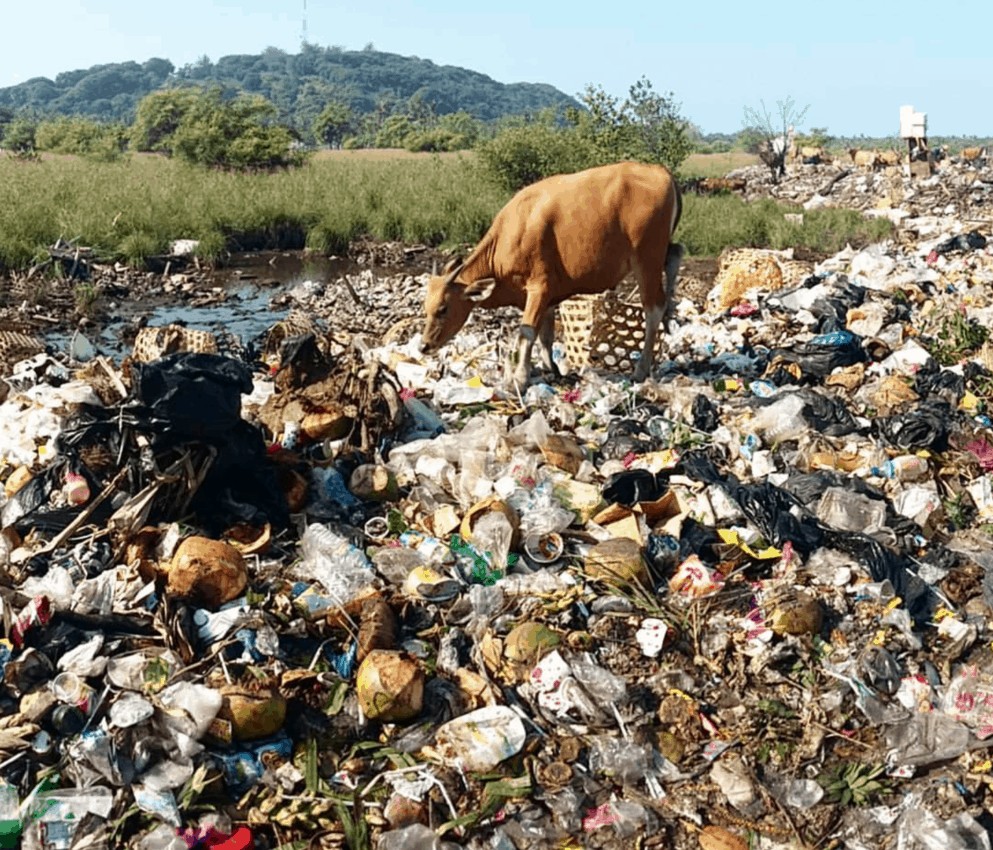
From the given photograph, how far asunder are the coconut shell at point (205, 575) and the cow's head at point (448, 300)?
2.85 meters

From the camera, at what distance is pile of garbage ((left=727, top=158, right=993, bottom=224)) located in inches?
715

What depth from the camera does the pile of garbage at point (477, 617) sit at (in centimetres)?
301

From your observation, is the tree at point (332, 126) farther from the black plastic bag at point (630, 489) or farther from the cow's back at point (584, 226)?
the black plastic bag at point (630, 489)

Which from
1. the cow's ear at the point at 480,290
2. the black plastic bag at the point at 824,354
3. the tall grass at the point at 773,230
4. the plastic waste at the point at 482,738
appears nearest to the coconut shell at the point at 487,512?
the plastic waste at the point at 482,738

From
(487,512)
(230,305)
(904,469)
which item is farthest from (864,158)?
(487,512)

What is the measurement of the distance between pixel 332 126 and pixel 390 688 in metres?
84.7

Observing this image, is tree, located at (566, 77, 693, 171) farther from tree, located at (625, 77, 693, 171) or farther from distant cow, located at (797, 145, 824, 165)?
distant cow, located at (797, 145, 824, 165)

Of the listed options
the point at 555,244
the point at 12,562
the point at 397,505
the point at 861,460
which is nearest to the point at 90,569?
the point at 12,562

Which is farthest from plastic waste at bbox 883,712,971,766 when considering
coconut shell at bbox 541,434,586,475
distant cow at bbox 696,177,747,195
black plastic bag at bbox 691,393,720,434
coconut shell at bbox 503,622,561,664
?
distant cow at bbox 696,177,747,195

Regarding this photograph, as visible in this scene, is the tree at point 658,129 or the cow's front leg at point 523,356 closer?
the cow's front leg at point 523,356

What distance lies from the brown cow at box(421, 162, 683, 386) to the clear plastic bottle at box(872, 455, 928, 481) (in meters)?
2.22

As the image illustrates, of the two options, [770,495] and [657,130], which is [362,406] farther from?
[657,130]

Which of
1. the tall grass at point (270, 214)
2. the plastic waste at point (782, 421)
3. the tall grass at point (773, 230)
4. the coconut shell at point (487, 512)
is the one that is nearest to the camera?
the coconut shell at point (487, 512)

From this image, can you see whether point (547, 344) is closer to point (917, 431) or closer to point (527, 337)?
point (527, 337)
